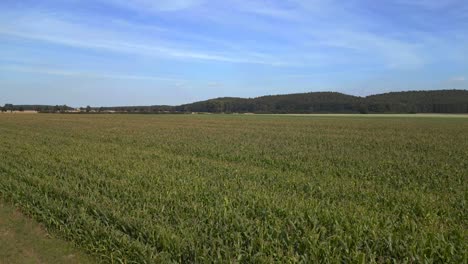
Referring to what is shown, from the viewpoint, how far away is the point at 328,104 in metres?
141

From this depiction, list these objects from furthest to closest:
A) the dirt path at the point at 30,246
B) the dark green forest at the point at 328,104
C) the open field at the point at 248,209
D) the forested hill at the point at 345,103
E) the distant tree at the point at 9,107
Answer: the distant tree at the point at 9,107
the dark green forest at the point at 328,104
the forested hill at the point at 345,103
the dirt path at the point at 30,246
the open field at the point at 248,209

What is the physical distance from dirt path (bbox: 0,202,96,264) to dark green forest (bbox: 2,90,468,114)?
4971 inches

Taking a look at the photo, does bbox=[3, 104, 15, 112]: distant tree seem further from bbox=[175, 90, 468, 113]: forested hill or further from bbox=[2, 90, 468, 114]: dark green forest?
bbox=[175, 90, 468, 113]: forested hill

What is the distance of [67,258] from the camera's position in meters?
5.86

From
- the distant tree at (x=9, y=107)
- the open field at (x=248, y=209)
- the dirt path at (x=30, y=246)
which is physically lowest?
the dirt path at (x=30, y=246)

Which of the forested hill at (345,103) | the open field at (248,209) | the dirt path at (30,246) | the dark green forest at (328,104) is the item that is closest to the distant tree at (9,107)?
the dark green forest at (328,104)

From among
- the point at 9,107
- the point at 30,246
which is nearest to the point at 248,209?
the point at 30,246

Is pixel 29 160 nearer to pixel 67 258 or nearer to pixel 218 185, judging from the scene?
pixel 218 185

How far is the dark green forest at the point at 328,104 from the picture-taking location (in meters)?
126

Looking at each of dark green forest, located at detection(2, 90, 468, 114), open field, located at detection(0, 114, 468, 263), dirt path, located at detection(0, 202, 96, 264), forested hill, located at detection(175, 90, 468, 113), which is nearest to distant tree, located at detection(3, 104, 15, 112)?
dark green forest, located at detection(2, 90, 468, 114)

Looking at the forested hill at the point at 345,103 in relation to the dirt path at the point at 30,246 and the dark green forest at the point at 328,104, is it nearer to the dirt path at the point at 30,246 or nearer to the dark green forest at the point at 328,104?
the dark green forest at the point at 328,104

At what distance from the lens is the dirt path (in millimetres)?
5824

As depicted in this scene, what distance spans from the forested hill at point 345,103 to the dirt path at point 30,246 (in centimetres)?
12635

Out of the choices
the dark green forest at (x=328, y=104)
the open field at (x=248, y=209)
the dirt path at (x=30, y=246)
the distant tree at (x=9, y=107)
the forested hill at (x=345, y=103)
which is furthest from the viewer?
the distant tree at (x=9, y=107)
